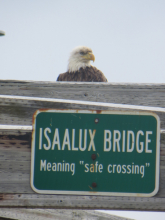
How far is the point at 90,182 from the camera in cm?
189

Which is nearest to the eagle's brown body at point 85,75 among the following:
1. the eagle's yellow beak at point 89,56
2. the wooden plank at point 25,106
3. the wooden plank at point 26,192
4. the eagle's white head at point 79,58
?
the eagle's white head at point 79,58

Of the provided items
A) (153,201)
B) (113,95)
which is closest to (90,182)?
(153,201)

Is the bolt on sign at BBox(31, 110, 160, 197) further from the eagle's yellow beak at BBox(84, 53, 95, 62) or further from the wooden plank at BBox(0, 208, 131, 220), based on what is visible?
the eagle's yellow beak at BBox(84, 53, 95, 62)

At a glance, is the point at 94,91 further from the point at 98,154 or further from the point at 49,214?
the point at 49,214

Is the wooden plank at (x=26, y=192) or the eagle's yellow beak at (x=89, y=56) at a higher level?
the eagle's yellow beak at (x=89, y=56)

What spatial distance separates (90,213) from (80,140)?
164 cm

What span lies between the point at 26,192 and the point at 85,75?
6010 mm

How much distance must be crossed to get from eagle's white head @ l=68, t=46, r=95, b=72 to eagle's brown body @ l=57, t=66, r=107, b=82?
16cm

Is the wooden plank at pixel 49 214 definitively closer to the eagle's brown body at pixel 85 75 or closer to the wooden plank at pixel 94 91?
the wooden plank at pixel 94 91

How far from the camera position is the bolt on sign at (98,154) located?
6.13 ft

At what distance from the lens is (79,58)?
8367mm

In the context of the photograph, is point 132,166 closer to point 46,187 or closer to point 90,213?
point 46,187

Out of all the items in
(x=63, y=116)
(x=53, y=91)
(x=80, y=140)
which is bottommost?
(x=80, y=140)

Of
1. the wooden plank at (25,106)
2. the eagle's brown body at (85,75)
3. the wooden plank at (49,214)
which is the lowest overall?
the wooden plank at (49,214)
